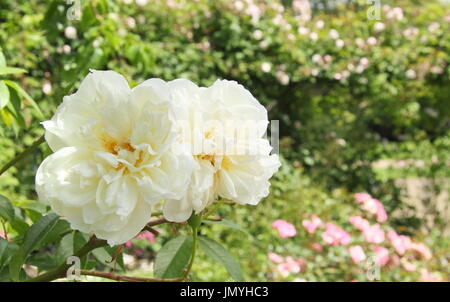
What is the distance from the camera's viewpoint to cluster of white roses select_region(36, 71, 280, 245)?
18.8 inches

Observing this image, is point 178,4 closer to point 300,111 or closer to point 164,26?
point 164,26

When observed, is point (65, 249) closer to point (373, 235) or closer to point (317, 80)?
point (373, 235)

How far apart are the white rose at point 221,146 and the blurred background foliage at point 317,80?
8.15 feet

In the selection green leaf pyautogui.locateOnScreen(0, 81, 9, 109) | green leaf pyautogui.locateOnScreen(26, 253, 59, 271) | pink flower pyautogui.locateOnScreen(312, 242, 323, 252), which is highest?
green leaf pyautogui.locateOnScreen(0, 81, 9, 109)

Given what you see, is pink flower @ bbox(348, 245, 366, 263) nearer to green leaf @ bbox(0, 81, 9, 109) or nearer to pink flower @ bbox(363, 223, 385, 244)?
pink flower @ bbox(363, 223, 385, 244)

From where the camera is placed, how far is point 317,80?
4211 mm

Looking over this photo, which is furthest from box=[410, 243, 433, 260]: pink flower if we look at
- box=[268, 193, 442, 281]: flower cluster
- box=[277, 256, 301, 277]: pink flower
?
box=[277, 256, 301, 277]: pink flower

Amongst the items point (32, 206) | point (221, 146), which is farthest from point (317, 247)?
point (221, 146)

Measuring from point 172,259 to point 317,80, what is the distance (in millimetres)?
3704

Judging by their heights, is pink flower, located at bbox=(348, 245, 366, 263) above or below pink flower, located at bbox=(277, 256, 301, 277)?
below

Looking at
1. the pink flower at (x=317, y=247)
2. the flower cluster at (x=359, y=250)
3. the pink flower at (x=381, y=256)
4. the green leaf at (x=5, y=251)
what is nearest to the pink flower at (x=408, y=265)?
the flower cluster at (x=359, y=250)

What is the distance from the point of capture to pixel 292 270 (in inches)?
87.5

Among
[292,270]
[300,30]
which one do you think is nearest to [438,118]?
[300,30]

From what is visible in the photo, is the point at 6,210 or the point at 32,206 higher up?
the point at 6,210
